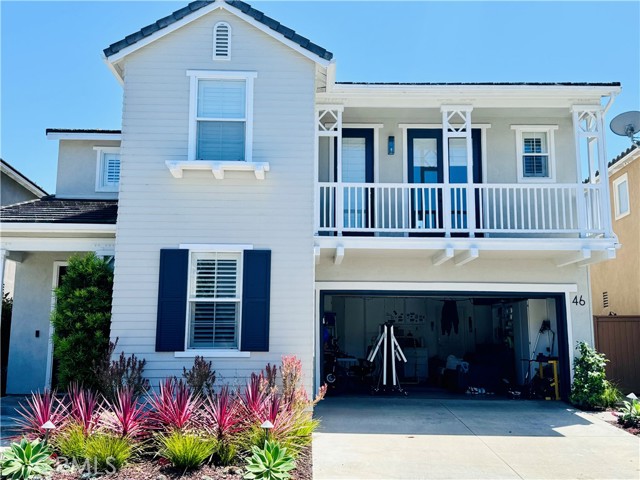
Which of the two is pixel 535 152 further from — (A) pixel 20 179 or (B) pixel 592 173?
(A) pixel 20 179

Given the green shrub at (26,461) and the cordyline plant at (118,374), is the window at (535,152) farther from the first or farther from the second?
the green shrub at (26,461)

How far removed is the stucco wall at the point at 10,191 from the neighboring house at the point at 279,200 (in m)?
3.40

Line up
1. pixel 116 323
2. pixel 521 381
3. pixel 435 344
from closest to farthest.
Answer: pixel 116 323 < pixel 521 381 < pixel 435 344

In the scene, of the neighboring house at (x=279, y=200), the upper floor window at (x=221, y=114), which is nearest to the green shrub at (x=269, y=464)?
the neighboring house at (x=279, y=200)

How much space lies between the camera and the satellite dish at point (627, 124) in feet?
35.3

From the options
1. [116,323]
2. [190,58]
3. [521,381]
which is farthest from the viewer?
[521,381]

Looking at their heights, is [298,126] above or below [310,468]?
above

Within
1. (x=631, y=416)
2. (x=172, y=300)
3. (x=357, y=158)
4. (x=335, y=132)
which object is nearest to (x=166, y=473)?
(x=172, y=300)

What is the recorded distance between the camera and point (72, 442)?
666 centimetres

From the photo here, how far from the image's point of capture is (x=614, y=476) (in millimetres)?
6715

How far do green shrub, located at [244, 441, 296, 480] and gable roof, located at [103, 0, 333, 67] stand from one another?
6.50 m

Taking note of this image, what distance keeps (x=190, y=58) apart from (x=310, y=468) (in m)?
7.01

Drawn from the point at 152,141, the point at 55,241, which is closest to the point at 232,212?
the point at 152,141

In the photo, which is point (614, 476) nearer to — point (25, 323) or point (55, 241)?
point (55, 241)
